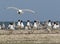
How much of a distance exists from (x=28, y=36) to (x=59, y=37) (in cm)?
293

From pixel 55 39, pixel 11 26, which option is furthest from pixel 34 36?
pixel 11 26

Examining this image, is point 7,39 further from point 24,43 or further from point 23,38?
point 24,43

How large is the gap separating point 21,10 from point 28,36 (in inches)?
450

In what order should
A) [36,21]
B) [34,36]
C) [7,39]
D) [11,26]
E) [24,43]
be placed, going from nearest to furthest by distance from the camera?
[24,43] → [7,39] → [34,36] → [11,26] → [36,21]

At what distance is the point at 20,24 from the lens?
154 ft

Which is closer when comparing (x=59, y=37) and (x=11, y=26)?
(x=59, y=37)

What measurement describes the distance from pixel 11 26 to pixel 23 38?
39.6ft

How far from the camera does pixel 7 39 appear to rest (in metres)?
32.2

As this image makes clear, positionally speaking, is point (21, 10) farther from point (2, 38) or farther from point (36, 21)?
point (2, 38)

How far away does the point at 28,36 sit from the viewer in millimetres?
34094

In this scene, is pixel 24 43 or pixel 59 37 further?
pixel 59 37

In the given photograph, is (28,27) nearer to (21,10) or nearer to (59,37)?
(21,10)

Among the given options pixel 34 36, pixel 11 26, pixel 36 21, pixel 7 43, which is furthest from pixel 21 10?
pixel 7 43

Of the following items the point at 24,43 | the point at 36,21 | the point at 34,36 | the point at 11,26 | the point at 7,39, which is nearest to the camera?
the point at 24,43
